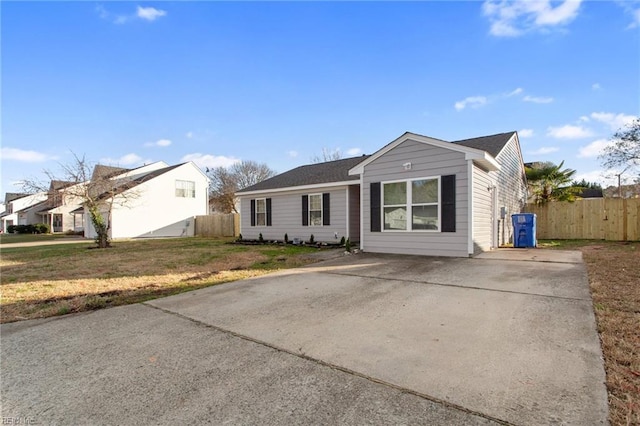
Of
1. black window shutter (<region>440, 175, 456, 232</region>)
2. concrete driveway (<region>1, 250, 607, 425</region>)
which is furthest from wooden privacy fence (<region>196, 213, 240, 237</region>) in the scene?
concrete driveway (<region>1, 250, 607, 425</region>)

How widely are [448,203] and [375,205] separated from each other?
2191 millimetres

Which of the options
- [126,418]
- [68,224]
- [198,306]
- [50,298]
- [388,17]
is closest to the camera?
[126,418]

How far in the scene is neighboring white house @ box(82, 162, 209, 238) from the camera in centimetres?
2169

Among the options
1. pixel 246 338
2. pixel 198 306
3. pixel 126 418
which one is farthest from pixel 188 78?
pixel 126 418

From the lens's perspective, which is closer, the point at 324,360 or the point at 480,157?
the point at 324,360

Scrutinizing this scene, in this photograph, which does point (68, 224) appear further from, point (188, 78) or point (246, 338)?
point (246, 338)

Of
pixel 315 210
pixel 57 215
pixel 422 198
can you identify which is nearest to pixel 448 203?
pixel 422 198

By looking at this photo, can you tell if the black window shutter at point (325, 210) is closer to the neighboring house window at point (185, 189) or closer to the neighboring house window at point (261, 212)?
the neighboring house window at point (261, 212)

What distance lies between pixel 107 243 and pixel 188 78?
8576 mm

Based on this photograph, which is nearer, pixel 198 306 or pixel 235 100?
pixel 198 306

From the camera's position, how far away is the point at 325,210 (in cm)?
1273

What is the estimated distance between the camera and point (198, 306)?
4.64 m

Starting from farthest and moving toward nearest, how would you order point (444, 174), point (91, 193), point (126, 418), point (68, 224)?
1. point (68, 224)
2. point (91, 193)
3. point (444, 174)
4. point (126, 418)

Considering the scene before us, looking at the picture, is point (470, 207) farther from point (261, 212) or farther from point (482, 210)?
point (261, 212)
